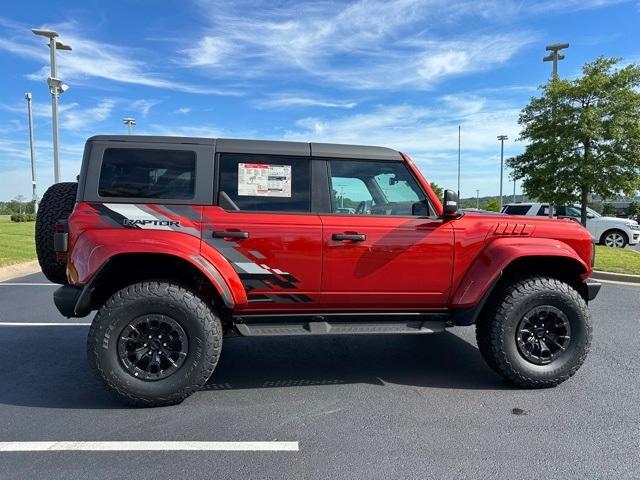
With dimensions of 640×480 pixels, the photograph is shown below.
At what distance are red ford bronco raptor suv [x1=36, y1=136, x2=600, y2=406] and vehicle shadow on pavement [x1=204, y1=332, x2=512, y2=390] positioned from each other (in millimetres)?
442

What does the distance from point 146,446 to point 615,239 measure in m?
16.4

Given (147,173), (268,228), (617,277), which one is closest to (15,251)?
(147,173)

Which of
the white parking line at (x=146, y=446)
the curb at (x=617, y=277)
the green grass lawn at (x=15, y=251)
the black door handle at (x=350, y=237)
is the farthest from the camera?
the green grass lawn at (x=15, y=251)

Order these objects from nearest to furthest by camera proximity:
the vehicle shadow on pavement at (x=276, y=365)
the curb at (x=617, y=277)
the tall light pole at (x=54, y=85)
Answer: the vehicle shadow on pavement at (x=276, y=365) < the curb at (x=617, y=277) < the tall light pole at (x=54, y=85)

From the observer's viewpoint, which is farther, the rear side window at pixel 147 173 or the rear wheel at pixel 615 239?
the rear wheel at pixel 615 239

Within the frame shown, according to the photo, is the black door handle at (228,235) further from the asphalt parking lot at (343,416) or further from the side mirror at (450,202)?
the side mirror at (450,202)

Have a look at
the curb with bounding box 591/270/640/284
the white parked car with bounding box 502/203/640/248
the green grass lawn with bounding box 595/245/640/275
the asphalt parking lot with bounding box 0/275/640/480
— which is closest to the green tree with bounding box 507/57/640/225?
the green grass lawn with bounding box 595/245/640/275

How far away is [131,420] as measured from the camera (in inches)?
119

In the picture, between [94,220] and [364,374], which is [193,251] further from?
[364,374]

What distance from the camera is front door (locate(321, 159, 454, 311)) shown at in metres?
3.42

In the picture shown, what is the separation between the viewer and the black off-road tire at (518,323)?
3.53 meters

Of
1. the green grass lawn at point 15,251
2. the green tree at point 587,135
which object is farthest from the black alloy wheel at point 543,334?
the green grass lawn at point 15,251

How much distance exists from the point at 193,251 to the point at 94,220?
0.75 meters

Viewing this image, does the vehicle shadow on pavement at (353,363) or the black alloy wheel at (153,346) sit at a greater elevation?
the black alloy wheel at (153,346)
